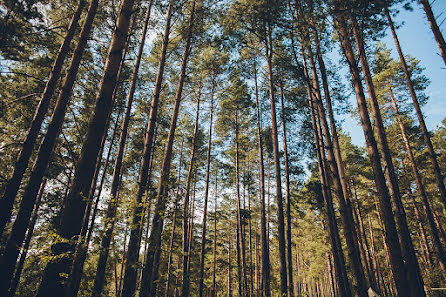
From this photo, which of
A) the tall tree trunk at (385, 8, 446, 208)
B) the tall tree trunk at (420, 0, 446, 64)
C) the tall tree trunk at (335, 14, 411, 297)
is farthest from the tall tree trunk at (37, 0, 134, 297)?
the tall tree trunk at (420, 0, 446, 64)

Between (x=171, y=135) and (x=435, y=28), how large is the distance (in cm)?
1045

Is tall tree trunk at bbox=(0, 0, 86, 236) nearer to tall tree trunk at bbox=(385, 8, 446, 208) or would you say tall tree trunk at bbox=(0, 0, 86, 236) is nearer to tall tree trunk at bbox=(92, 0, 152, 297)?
tall tree trunk at bbox=(92, 0, 152, 297)

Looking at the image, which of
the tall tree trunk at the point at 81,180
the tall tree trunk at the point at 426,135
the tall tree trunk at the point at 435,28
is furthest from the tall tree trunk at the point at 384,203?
the tall tree trunk at the point at 81,180

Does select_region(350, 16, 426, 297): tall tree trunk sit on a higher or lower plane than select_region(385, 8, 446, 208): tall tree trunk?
lower

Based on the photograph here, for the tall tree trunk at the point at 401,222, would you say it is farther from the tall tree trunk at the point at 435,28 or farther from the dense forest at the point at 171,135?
the tall tree trunk at the point at 435,28

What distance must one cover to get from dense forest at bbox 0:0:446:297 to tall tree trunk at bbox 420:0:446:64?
5cm

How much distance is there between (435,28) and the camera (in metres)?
7.74

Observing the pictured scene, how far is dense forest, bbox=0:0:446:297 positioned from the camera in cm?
387

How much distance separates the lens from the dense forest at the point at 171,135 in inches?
152

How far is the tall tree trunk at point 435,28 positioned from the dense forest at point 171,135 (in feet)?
0.16

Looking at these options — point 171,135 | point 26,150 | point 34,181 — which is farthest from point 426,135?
point 26,150

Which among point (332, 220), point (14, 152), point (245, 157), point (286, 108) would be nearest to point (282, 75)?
point (286, 108)

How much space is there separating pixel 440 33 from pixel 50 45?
15.1 metres

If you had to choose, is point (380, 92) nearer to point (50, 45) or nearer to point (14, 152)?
point (50, 45)
